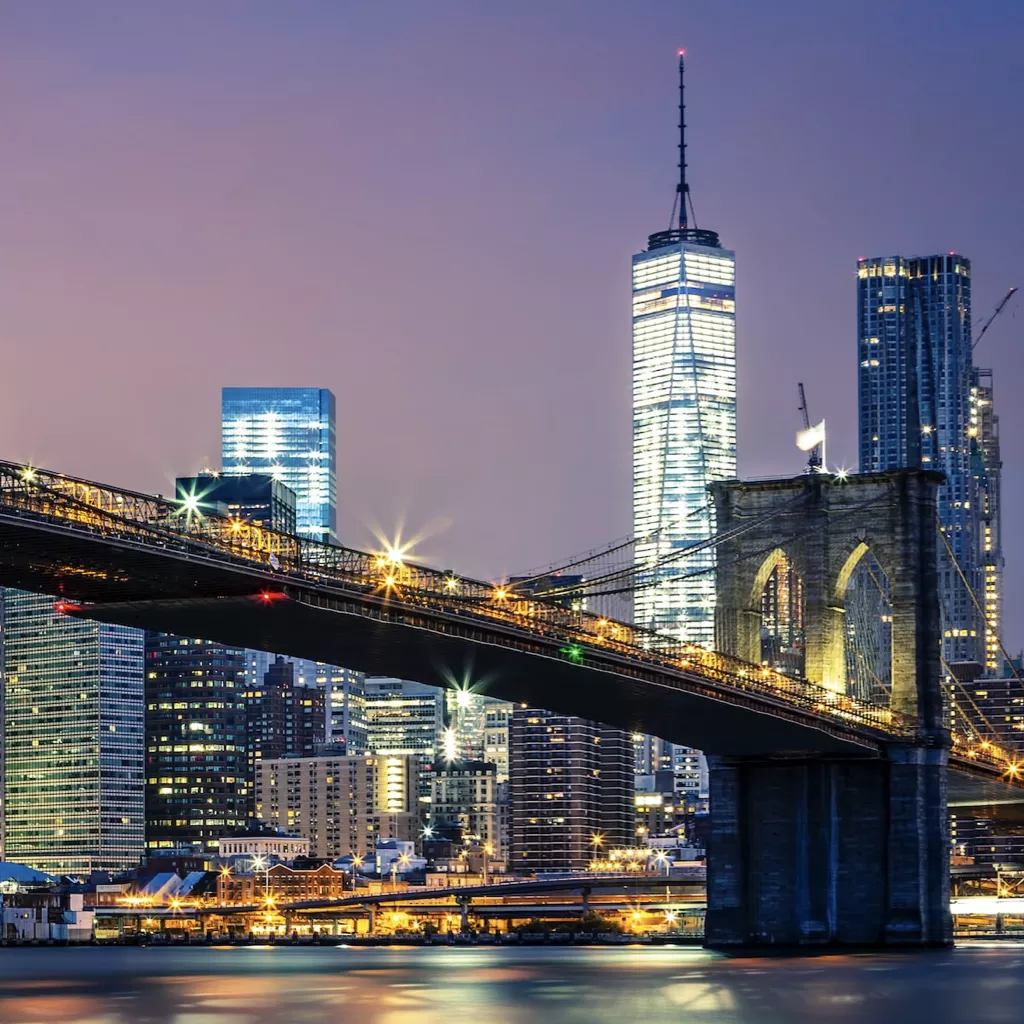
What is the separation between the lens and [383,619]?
2781 inches

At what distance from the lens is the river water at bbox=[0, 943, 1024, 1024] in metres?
63.8

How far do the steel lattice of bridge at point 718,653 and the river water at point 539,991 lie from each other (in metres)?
3.85

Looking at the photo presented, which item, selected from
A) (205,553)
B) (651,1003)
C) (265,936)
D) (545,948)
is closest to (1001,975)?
(651,1003)

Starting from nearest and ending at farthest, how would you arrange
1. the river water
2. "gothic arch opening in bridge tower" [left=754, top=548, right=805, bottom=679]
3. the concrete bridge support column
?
the river water
the concrete bridge support column
"gothic arch opening in bridge tower" [left=754, top=548, right=805, bottom=679]

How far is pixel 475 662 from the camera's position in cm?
7744

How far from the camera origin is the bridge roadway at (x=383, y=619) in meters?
61.6

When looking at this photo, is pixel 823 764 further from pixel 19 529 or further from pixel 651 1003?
pixel 19 529

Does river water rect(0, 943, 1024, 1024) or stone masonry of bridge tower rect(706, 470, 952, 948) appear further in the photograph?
stone masonry of bridge tower rect(706, 470, 952, 948)

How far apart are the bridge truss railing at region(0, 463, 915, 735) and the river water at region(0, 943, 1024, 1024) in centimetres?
957

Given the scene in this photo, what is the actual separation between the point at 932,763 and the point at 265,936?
7474 cm

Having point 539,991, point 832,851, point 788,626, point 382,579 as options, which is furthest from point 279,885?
point 382,579

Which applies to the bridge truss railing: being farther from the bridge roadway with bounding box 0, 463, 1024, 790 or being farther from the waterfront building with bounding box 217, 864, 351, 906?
the waterfront building with bounding box 217, 864, 351, 906

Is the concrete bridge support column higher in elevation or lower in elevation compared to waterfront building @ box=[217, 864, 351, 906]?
higher

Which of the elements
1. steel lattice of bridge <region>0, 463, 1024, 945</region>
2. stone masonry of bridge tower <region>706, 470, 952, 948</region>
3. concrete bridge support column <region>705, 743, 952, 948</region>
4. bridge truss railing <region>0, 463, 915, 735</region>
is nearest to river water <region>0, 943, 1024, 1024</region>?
concrete bridge support column <region>705, 743, 952, 948</region>
